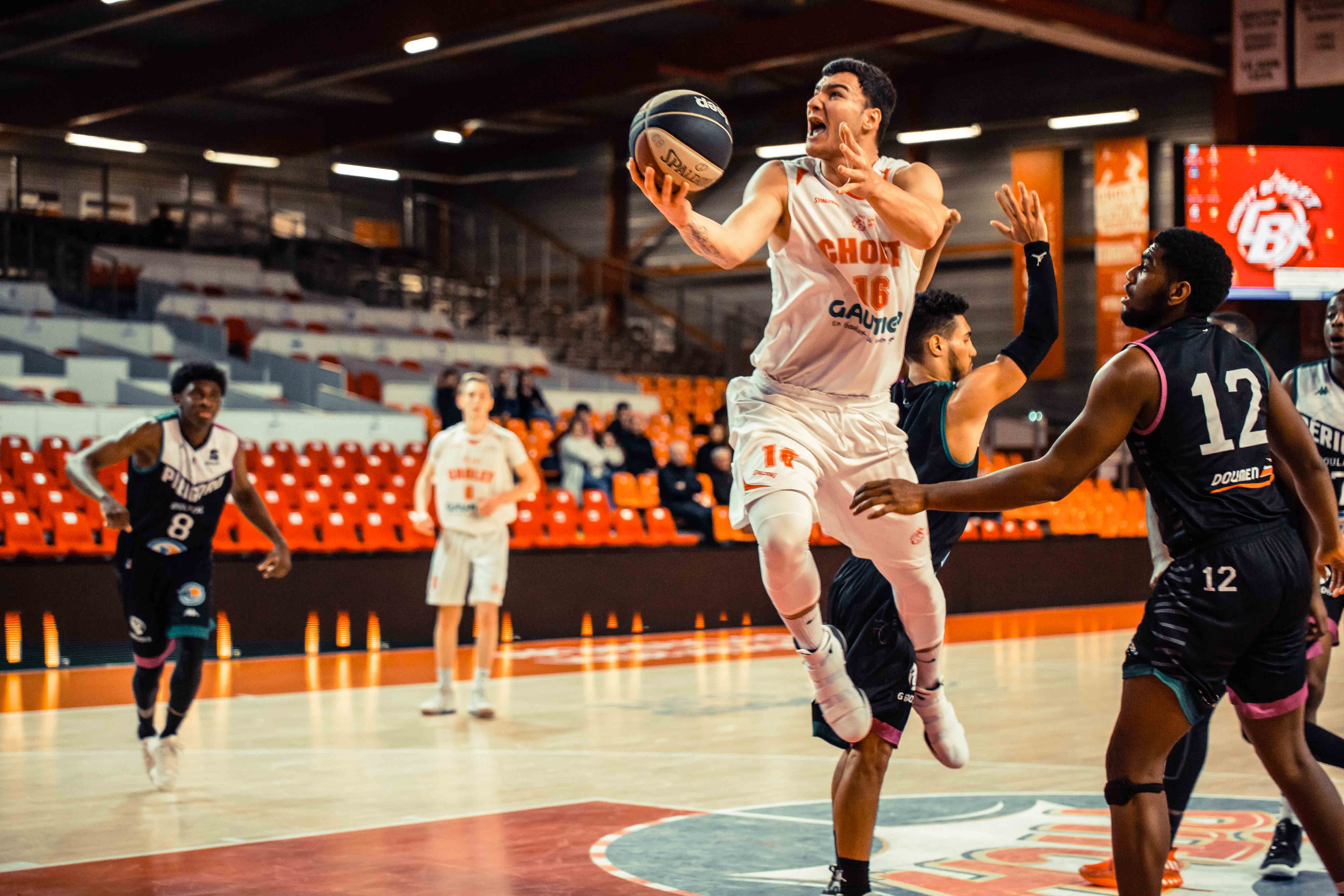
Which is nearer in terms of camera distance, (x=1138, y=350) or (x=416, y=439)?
(x=1138, y=350)

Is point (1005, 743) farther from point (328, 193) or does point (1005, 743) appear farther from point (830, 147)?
point (328, 193)

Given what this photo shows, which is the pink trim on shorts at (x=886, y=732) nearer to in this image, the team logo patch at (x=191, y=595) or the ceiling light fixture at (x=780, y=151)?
the team logo patch at (x=191, y=595)

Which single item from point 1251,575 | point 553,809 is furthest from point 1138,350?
point 553,809

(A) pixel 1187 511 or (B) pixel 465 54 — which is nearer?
(A) pixel 1187 511

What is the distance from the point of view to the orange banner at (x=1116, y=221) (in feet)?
80.0

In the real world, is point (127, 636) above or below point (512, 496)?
below

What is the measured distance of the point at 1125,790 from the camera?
337 centimetres

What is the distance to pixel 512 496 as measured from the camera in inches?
338

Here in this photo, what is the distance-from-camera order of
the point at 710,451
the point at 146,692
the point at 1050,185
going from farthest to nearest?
the point at 1050,185, the point at 710,451, the point at 146,692

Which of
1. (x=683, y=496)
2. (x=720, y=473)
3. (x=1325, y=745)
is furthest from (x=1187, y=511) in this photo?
(x=720, y=473)

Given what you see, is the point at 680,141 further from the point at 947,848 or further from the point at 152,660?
the point at 152,660

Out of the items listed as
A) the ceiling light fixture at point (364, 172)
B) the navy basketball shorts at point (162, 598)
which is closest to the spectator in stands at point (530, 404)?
the navy basketball shorts at point (162, 598)

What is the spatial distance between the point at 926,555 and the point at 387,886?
191cm

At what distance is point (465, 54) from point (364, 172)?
17.2ft
